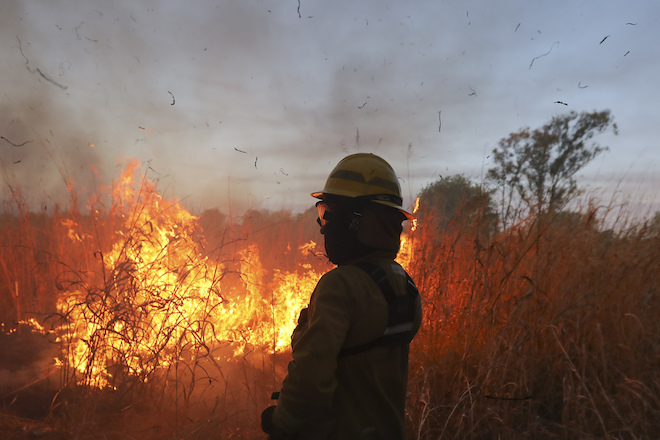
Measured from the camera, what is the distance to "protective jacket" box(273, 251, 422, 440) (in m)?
1.32

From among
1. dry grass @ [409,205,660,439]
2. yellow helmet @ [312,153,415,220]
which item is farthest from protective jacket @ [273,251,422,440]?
dry grass @ [409,205,660,439]

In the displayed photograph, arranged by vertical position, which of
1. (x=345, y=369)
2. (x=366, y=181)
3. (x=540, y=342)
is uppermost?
(x=366, y=181)

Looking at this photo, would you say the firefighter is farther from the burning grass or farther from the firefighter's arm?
the burning grass

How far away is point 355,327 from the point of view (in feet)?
4.67

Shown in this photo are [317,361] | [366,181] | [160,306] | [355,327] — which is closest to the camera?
[317,361]

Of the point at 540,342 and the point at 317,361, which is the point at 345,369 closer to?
the point at 317,361

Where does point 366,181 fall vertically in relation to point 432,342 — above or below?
above

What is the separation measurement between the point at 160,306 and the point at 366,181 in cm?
263

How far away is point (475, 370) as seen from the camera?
A: 125 inches

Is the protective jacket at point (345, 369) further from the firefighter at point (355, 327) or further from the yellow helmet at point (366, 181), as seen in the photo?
the yellow helmet at point (366, 181)

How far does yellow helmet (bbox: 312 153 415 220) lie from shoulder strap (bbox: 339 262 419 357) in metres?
0.33

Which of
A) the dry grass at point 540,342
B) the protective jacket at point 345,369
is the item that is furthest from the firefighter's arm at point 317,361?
the dry grass at point 540,342

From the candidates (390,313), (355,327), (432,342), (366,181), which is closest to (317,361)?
(355,327)

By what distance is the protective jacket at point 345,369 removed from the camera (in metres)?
1.32
